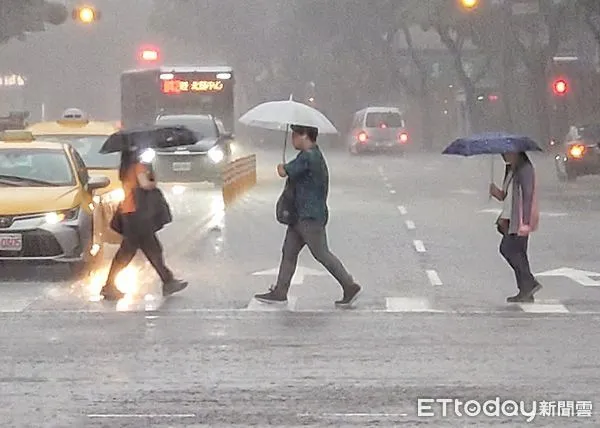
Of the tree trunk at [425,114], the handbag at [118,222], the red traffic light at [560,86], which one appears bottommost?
the tree trunk at [425,114]

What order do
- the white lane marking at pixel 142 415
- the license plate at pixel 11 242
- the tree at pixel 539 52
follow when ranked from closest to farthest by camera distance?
the white lane marking at pixel 142 415
the license plate at pixel 11 242
the tree at pixel 539 52

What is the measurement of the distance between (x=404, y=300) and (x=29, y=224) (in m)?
4.16

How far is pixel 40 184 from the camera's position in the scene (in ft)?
58.4

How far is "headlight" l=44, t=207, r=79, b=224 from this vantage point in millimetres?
16906

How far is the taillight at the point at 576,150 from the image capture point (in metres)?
36.6

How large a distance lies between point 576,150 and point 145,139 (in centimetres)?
2233

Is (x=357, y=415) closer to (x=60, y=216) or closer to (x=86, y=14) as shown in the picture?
(x=60, y=216)

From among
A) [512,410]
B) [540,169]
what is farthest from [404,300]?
[540,169]

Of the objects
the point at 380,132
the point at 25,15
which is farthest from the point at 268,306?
the point at 380,132

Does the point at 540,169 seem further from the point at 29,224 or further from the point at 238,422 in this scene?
the point at 238,422

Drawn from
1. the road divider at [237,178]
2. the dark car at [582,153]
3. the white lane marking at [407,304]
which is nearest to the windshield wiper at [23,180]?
the white lane marking at [407,304]

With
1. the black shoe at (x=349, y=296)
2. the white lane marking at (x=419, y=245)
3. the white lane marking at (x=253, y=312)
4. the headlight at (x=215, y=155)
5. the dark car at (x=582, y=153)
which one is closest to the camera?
the white lane marking at (x=253, y=312)

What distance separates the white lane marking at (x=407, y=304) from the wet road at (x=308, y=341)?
0.04 feet

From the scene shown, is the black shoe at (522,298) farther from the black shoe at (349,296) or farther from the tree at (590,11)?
the tree at (590,11)
